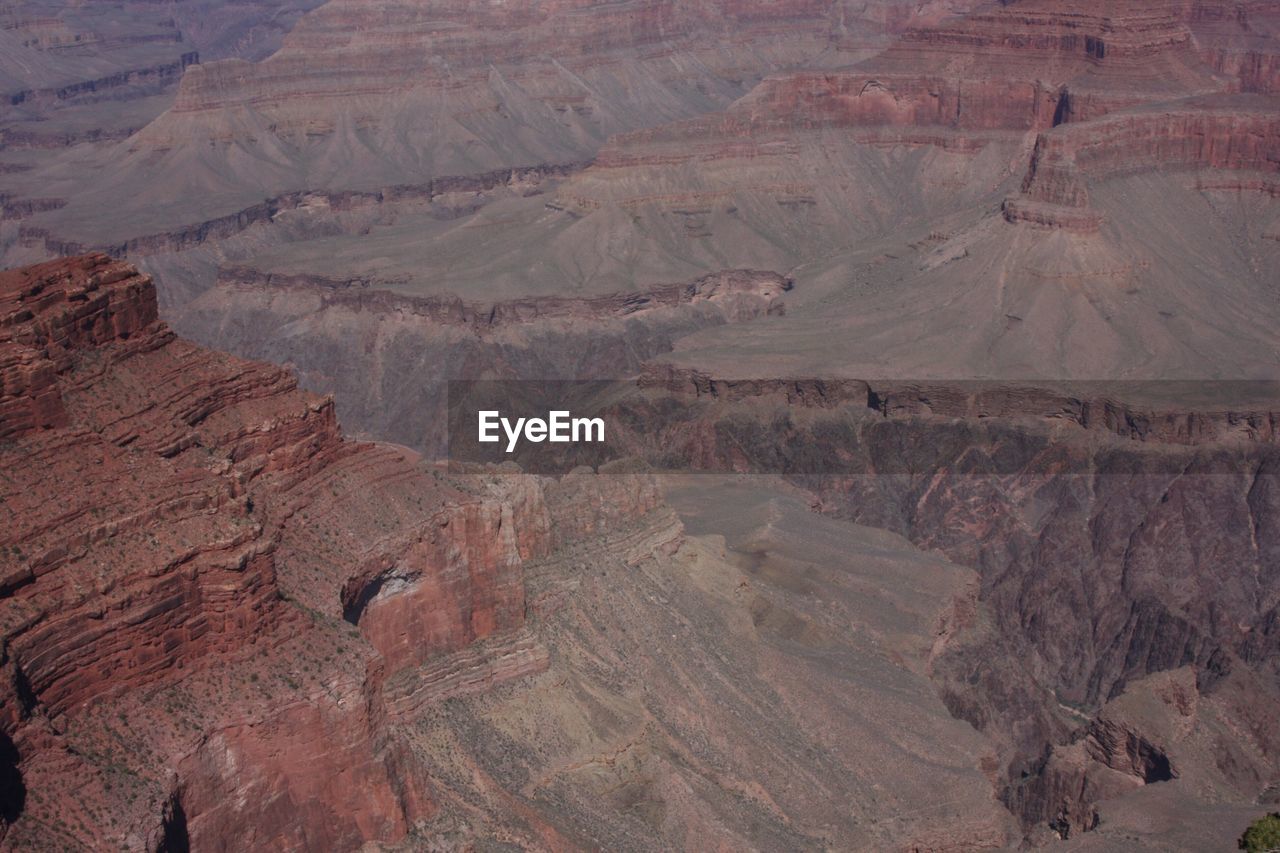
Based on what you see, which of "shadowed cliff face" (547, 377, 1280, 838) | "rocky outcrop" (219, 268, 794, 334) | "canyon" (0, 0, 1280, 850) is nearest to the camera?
"canyon" (0, 0, 1280, 850)

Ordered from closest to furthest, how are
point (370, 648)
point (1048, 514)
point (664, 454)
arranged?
point (370, 648) < point (1048, 514) < point (664, 454)

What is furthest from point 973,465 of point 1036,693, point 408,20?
point 408,20

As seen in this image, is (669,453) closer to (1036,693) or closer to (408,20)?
(1036,693)

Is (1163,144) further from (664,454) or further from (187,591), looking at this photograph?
(187,591)

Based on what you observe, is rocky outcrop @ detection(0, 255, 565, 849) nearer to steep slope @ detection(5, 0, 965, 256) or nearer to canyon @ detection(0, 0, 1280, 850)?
canyon @ detection(0, 0, 1280, 850)

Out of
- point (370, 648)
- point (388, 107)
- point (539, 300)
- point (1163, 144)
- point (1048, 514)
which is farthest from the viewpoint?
point (388, 107)

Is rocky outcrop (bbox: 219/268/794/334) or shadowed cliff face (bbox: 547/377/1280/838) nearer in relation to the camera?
shadowed cliff face (bbox: 547/377/1280/838)

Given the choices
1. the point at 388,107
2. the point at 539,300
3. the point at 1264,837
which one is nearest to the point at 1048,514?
the point at 539,300

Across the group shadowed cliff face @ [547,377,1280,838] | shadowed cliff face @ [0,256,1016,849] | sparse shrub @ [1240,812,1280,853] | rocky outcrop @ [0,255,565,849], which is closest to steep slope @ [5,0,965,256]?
shadowed cliff face @ [547,377,1280,838]
